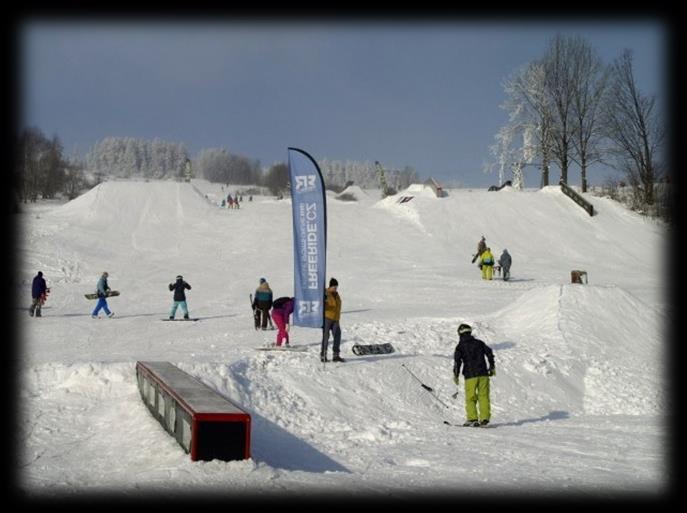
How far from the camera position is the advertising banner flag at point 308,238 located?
14.2 meters

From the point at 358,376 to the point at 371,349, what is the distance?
1.67m

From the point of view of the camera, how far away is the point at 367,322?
18703 millimetres

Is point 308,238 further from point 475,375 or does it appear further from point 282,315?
point 475,375

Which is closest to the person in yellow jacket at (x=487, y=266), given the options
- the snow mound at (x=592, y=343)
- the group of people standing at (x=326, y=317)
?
the snow mound at (x=592, y=343)

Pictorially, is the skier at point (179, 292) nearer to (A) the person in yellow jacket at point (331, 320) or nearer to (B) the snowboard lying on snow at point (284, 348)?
(B) the snowboard lying on snow at point (284, 348)

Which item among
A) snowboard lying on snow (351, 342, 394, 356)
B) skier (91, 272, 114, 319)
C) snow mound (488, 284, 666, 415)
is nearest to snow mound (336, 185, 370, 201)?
skier (91, 272, 114, 319)

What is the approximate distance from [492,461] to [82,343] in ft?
34.0

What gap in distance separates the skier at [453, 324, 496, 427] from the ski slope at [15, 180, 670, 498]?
37 cm

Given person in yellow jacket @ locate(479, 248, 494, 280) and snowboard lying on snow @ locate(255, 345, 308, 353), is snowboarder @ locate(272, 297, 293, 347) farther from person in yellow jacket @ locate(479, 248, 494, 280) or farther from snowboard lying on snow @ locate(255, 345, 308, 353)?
person in yellow jacket @ locate(479, 248, 494, 280)

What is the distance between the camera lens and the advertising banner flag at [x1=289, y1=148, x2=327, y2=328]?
1416cm

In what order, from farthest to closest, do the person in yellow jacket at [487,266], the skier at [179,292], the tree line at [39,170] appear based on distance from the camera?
the tree line at [39,170] < the person in yellow jacket at [487,266] < the skier at [179,292]

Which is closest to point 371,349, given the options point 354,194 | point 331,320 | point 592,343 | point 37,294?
point 331,320

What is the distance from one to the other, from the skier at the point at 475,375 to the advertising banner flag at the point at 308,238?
3160 mm

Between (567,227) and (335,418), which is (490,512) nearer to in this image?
(335,418)
